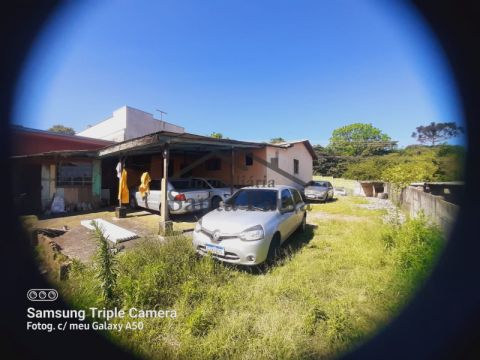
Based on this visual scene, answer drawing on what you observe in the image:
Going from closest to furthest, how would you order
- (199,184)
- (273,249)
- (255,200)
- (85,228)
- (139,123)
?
(273,249) < (255,200) < (85,228) < (199,184) < (139,123)

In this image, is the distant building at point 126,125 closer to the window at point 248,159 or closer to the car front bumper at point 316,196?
the window at point 248,159

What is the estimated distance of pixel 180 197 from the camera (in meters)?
7.68

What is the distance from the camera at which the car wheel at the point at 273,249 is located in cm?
414

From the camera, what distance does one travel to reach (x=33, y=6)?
319 cm

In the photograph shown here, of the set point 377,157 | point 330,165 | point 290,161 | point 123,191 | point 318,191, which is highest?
point 377,157

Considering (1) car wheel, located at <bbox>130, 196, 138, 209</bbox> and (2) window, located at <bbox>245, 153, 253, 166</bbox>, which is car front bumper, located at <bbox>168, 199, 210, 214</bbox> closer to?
(1) car wheel, located at <bbox>130, 196, 138, 209</bbox>

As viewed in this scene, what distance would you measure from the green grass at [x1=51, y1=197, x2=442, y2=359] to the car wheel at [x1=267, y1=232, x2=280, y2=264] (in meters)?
0.18

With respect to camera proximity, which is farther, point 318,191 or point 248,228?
point 318,191

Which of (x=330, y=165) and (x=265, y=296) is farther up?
(x=330, y=165)

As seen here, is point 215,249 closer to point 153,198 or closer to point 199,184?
point 199,184

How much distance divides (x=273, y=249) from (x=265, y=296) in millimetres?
1238

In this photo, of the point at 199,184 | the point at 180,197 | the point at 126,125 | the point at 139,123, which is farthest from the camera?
the point at 139,123

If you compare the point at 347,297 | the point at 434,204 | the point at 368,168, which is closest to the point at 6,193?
the point at 347,297

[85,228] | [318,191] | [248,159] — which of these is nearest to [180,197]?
[85,228]
